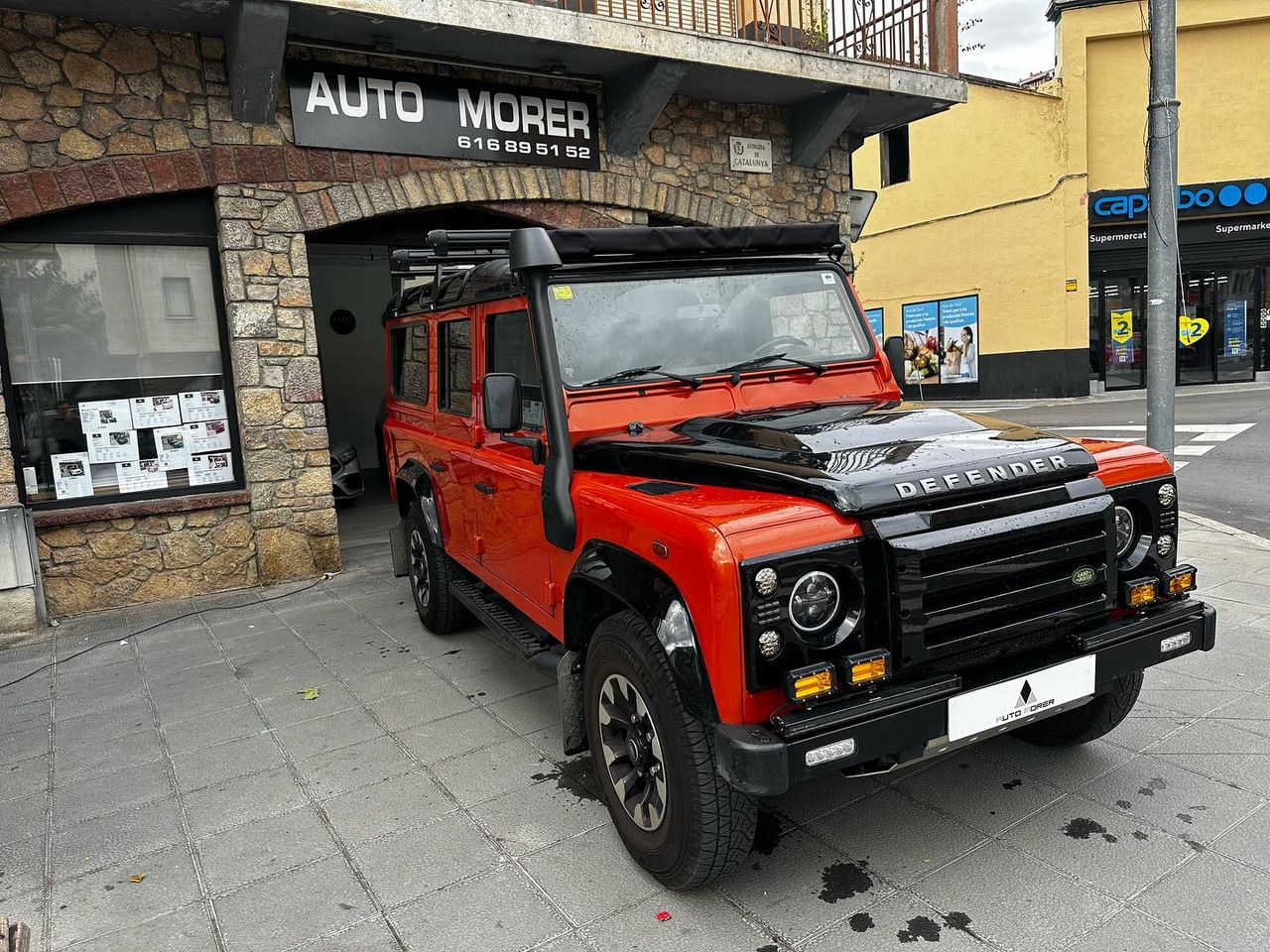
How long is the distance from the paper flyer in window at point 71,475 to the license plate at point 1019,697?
21.7 ft

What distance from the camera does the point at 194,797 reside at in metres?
3.69

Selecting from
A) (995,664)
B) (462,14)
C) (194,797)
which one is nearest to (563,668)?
(995,664)

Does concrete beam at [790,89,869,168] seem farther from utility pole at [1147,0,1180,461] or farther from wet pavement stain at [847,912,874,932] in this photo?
wet pavement stain at [847,912,874,932]

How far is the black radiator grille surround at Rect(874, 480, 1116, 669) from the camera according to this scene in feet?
7.97

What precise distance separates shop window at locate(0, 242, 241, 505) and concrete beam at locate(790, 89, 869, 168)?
5812 mm

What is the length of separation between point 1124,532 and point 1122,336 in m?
18.8

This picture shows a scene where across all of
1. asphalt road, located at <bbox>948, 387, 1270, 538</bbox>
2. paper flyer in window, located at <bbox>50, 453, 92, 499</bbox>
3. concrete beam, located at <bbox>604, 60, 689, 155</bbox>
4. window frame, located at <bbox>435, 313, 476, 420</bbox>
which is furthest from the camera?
asphalt road, located at <bbox>948, 387, 1270, 538</bbox>

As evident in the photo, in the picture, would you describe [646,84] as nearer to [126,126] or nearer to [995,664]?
[126,126]

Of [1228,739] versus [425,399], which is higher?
[425,399]

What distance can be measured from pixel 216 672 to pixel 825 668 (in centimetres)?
425

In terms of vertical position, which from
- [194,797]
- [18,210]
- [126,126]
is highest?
[126,126]

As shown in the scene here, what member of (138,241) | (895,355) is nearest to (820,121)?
(895,355)

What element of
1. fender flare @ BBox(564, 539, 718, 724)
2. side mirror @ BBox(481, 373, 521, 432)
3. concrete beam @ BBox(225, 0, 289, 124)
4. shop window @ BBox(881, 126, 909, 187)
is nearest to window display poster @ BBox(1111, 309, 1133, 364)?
shop window @ BBox(881, 126, 909, 187)

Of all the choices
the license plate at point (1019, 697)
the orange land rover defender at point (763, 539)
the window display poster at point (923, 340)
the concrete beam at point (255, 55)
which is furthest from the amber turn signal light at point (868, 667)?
the window display poster at point (923, 340)
